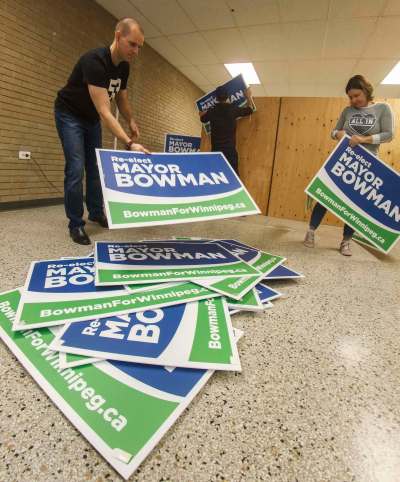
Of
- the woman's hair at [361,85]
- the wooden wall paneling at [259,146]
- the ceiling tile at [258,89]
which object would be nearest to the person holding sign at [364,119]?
the woman's hair at [361,85]

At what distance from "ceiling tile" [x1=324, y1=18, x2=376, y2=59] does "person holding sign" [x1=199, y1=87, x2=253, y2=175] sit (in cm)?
162

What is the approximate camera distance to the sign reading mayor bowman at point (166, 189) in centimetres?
113

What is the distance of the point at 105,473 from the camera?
0.47 meters

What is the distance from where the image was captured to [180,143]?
4.60 meters

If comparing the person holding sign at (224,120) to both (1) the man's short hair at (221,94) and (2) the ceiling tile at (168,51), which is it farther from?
(2) the ceiling tile at (168,51)

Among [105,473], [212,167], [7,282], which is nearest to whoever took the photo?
[105,473]

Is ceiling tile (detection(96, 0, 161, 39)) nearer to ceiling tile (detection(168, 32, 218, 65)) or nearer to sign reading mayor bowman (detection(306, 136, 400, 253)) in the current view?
ceiling tile (detection(168, 32, 218, 65))

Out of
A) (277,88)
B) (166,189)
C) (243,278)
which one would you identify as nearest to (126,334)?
(243,278)

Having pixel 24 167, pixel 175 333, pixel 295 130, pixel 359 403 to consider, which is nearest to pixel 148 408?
pixel 175 333

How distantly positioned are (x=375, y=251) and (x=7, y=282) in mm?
2426

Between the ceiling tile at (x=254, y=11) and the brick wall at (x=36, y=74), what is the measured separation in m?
1.68

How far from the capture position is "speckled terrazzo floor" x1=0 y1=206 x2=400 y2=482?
494 millimetres

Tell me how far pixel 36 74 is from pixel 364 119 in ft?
9.91

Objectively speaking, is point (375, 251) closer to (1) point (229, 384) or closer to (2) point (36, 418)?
(1) point (229, 384)
